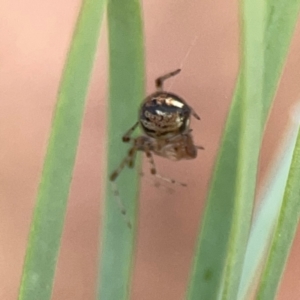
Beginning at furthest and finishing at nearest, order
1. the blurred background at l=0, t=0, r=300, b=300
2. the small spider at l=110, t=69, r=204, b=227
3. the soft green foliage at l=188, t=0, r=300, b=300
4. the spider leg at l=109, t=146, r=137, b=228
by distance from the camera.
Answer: the blurred background at l=0, t=0, r=300, b=300
the small spider at l=110, t=69, r=204, b=227
the spider leg at l=109, t=146, r=137, b=228
the soft green foliage at l=188, t=0, r=300, b=300

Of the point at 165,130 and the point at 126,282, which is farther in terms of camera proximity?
the point at 165,130

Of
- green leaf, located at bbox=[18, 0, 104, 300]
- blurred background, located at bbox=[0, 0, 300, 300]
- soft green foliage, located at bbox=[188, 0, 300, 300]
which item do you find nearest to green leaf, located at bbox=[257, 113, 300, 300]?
soft green foliage, located at bbox=[188, 0, 300, 300]

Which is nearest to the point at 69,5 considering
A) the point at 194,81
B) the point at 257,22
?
the point at 194,81

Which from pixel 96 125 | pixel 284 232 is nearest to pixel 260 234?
pixel 284 232

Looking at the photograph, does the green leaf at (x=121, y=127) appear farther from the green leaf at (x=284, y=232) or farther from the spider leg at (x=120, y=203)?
the green leaf at (x=284, y=232)

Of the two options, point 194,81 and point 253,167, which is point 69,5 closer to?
point 194,81

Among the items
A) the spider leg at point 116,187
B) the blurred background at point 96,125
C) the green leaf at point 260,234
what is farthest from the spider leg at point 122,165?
the blurred background at point 96,125

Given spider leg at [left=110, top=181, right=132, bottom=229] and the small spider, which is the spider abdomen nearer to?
the small spider
